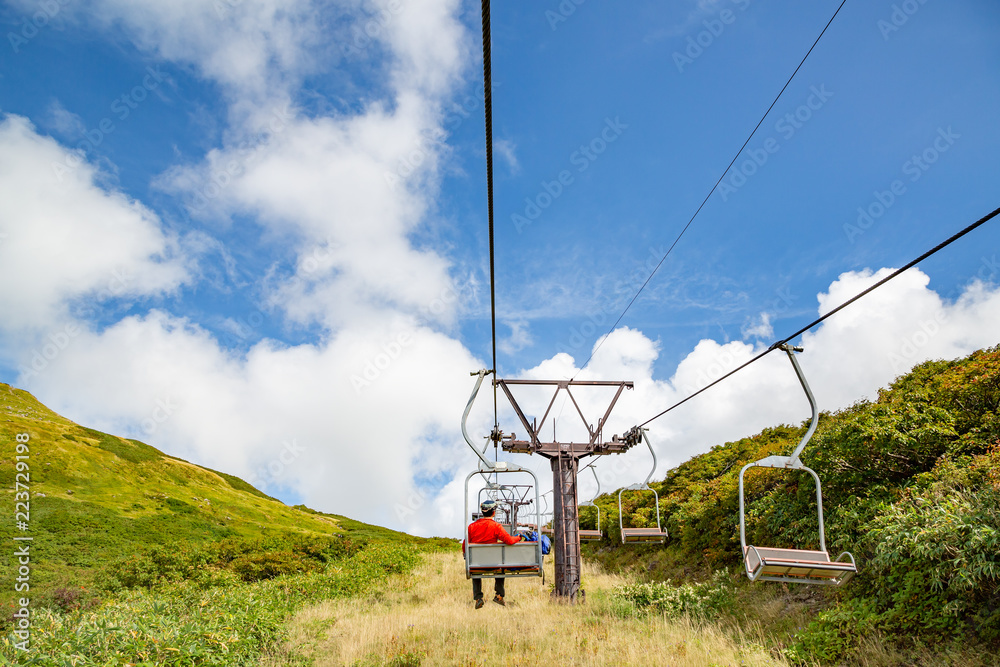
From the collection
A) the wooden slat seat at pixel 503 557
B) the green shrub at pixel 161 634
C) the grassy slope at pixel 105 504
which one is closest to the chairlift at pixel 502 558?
the wooden slat seat at pixel 503 557

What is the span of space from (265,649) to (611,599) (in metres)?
8.72

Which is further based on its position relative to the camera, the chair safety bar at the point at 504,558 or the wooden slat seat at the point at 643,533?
the wooden slat seat at the point at 643,533

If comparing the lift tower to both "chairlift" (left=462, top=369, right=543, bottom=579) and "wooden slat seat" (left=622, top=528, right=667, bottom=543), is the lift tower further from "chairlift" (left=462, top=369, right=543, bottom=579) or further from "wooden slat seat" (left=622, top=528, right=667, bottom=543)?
"chairlift" (left=462, top=369, right=543, bottom=579)

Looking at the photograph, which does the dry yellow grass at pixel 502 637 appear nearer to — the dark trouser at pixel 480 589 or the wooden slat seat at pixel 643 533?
the dark trouser at pixel 480 589

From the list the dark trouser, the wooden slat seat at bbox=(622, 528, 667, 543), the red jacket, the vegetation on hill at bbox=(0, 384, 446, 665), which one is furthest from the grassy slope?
the wooden slat seat at bbox=(622, 528, 667, 543)

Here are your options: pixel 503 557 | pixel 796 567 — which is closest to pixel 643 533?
pixel 503 557

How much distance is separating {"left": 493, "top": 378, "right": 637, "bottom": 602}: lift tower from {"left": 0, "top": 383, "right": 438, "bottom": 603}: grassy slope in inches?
565

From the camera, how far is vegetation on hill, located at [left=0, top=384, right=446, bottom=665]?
6574 millimetres

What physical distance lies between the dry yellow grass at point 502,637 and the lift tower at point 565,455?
1129mm

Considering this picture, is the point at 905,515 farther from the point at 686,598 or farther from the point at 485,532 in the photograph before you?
the point at 485,532

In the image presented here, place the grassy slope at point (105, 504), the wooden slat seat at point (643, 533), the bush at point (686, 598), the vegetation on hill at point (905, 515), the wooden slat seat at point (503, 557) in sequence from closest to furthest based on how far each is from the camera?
1. the vegetation on hill at point (905, 515)
2. the wooden slat seat at point (503, 557)
3. the bush at point (686, 598)
4. the wooden slat seat at point (643, 533)
5. the grassy slope at point (105, 504)

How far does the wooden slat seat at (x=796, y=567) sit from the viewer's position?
18.9 ft

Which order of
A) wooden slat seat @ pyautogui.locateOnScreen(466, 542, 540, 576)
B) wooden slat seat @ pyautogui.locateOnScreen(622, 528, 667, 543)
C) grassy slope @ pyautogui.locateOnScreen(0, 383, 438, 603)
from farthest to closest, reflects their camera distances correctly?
grassy slope @ pyautogui.locateOnScreen(0, 383, 438, 603), wooden slat seat @ pyautogui.locateOnScreen(622, 528, 667, 543), wooden slat seat @ pyautogui.locateOnScreen(466, 542, 540, 576)

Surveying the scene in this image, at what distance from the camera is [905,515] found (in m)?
7.93
